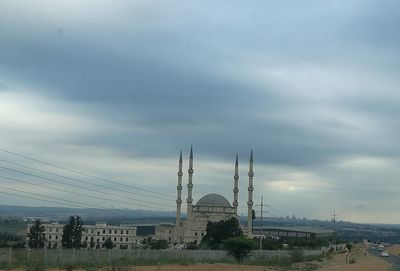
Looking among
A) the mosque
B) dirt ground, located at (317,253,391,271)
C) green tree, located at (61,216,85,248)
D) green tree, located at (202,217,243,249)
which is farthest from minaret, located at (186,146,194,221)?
dirt ground, located at (317,253,391,271)

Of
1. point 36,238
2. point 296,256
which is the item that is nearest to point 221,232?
point 296,256

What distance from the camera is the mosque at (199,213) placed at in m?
151

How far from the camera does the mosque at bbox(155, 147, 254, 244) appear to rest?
150875 mm

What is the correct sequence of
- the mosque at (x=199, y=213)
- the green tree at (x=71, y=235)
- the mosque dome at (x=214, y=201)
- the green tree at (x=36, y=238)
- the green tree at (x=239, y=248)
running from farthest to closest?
1. the mosque dome at (x=214, y=201)
2. the mosque at (x=199, y=213)
3. the green tree at (x=71, y=235)
4. the green tree at (x=36, y=238)
5. the green tree at (x=239, y=248)

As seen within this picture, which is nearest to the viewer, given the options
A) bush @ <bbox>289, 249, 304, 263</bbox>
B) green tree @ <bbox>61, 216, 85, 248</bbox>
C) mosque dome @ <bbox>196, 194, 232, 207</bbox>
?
bush @ <bbox>289, 249, 304, 263</bbox>

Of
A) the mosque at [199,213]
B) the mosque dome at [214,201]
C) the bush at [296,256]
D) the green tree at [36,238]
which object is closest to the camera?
the bush at [296,256]

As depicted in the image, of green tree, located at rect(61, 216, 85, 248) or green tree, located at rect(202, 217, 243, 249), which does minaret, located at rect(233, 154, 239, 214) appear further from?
green tree, located at rect(61, 216, 85, 248)

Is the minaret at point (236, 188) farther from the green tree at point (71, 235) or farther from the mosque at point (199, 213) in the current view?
the green tree at point (71, 235)

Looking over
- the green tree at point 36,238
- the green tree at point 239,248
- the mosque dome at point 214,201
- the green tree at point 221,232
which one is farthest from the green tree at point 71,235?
the mosque dome at point 214,201

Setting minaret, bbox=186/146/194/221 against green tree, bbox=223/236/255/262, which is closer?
green tree, bbox=223/236/255/262

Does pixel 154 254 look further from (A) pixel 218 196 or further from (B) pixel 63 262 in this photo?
(A) pixel 218 196

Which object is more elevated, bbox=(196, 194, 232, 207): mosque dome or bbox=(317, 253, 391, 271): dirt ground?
bbox=(196, 194, 232, 207): mosque dome

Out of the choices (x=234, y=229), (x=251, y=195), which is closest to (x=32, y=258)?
(x=234, y=229)

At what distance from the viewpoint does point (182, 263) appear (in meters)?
67.7
